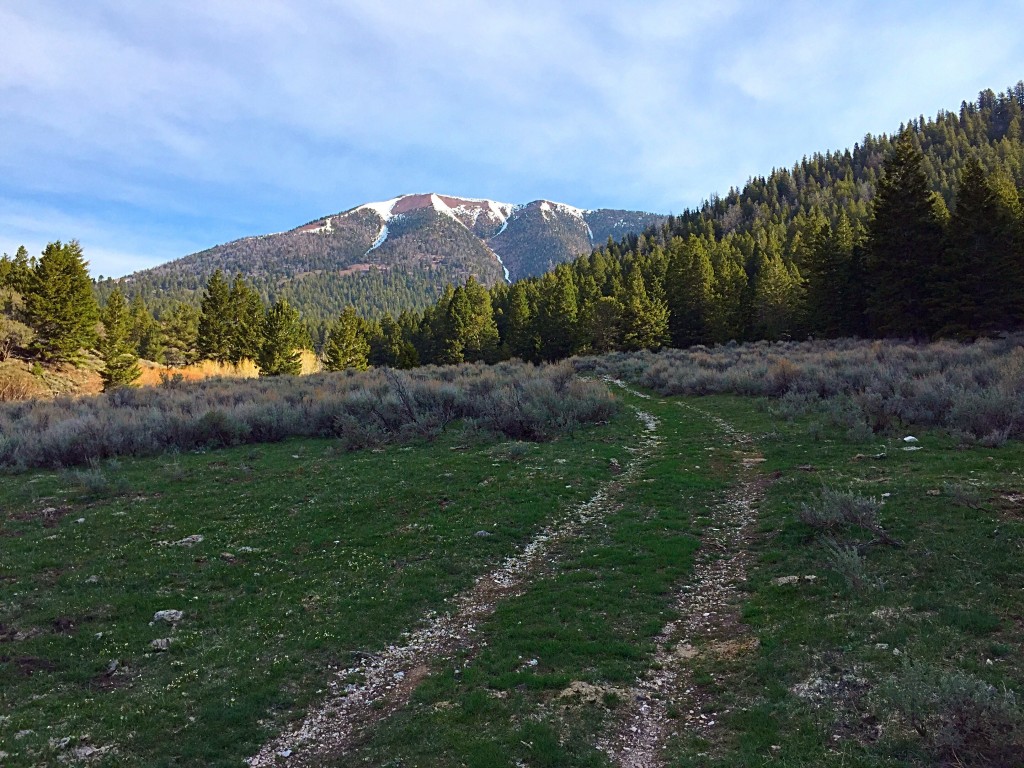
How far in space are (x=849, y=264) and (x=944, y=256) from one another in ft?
35.0

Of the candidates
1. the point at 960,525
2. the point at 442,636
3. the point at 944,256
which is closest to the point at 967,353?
the point at 944,256

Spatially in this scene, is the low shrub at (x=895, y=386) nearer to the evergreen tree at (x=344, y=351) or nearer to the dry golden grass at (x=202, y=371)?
the dry golden grass at (x=202, y=371)

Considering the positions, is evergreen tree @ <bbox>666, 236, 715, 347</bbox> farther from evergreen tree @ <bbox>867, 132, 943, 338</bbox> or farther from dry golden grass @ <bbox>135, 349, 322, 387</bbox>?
dry golden grass @ <bbox>135, 349, 322, 387</bbox>

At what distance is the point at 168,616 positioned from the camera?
734 centimetres

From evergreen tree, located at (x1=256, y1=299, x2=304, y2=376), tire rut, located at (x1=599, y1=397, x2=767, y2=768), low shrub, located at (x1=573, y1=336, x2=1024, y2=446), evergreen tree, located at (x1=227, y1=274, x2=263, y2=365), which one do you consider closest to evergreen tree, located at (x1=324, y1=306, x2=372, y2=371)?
evergreen tree, located at (x1=227, y1=274, x2=263, y2=365)

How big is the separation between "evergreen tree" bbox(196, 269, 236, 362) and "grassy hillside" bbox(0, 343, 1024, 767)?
5584 cm

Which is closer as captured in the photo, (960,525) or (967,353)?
(960,525)

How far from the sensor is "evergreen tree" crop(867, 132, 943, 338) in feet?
119

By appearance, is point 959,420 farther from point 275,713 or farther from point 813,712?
point 275,713

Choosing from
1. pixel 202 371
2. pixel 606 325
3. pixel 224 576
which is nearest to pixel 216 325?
pixel 202 371

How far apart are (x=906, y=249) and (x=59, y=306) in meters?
64.4

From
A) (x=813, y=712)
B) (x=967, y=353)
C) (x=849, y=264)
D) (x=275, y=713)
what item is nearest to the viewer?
(x=813, y=712)

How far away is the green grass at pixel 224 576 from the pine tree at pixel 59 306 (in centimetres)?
3974

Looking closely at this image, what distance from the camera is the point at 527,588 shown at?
27.2 feet
